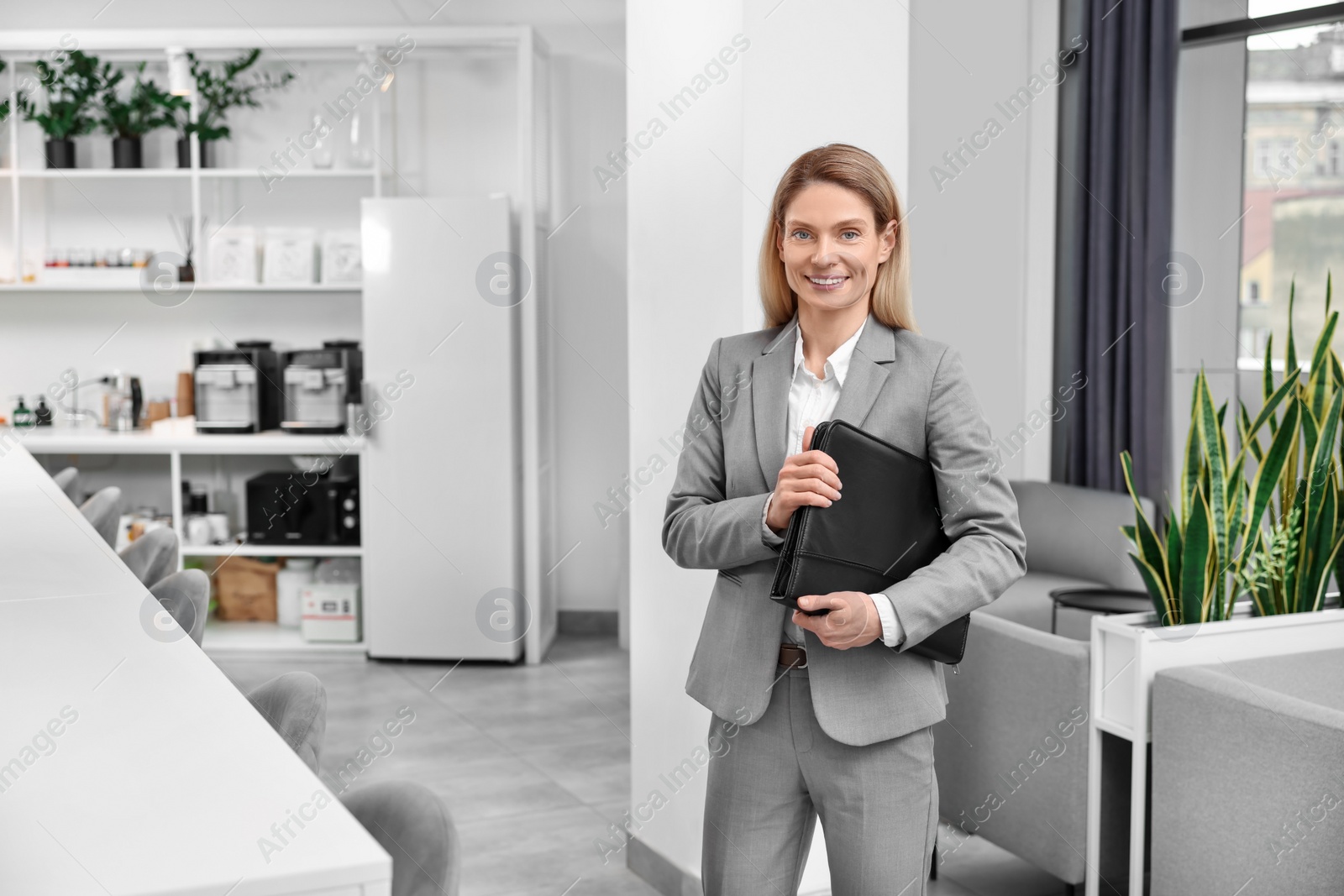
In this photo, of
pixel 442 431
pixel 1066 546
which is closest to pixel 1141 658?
pixel 1066 546

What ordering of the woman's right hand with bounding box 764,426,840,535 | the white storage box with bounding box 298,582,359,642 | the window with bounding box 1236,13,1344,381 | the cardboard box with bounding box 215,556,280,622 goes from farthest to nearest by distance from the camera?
1. the cardboard box with bounding box 215,556,280,622
2. the white storage box with bounding box 298,582,359,642
3. the window with bounding box 1236,13,1344,381
4. the woman's right hand with bounding box 764,426,840,535

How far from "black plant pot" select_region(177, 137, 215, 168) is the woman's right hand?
462 cm

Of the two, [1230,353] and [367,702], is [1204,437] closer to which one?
[1230,353]

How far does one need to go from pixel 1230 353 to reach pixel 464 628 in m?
3.35

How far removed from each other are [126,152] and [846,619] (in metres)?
4.95

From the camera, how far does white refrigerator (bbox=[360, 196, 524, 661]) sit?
4961mm

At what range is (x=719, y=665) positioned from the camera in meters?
1.68

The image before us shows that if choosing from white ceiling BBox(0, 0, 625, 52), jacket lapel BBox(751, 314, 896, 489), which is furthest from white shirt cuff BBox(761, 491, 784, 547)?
white ceiling BBox(0, 0, 625, 52)

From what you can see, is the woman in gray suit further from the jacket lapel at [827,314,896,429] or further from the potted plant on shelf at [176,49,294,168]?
the potted plant on shelf at [176,49,294,168]

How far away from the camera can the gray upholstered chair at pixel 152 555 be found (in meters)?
3.02

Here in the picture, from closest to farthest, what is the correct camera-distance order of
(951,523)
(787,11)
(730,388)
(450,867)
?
(450,867), (951,523), (730,388), (787,11)

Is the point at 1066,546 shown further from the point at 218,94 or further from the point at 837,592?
the point at 218,94

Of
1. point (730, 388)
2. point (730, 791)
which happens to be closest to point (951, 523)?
point (730, 388)

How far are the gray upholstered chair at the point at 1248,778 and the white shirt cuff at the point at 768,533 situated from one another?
119 cm
